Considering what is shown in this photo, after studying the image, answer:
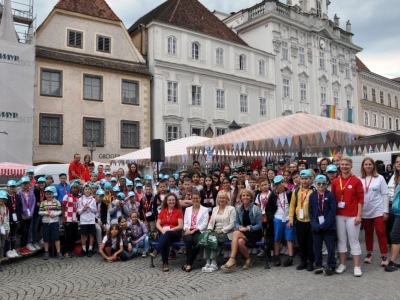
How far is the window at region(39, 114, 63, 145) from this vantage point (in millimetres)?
22391

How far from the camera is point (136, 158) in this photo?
17.2 meters

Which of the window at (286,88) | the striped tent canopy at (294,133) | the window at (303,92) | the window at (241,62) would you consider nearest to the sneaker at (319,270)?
the striped tent canopy at (294,133)

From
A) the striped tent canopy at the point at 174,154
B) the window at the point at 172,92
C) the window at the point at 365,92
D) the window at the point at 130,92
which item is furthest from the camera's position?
the window at the point at 365,92

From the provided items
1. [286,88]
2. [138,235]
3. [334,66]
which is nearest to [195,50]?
[286,88]

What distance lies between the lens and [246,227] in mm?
7648

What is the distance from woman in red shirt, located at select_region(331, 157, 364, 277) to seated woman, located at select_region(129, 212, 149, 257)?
436 cm

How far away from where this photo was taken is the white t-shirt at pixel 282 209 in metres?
7.69

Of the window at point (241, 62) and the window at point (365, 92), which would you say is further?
the window at point (365, 92)

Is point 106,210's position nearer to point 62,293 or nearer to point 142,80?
point 62,293

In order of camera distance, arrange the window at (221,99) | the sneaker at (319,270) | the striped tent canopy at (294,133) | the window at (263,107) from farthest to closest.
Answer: the window at (263,107) → the window at (221,99) → the striped tent canopy at (294,133) → the sneaker at (319,270)

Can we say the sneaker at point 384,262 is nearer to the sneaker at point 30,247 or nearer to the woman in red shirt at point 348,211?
the woman in red shirt at point 348,211

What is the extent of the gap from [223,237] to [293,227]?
132 centimetres

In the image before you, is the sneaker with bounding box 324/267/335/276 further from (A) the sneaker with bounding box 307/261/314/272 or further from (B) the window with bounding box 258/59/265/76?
(B) the window with bounding box 258/59/265/76

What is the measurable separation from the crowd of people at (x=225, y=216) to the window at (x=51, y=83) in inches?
511
